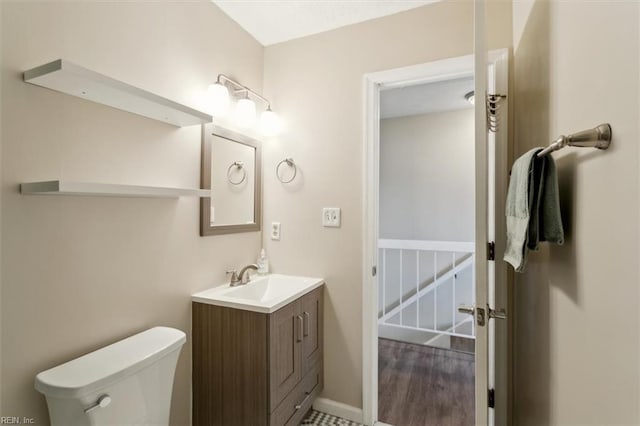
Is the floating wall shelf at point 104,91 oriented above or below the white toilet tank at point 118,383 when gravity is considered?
above

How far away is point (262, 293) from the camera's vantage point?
6.43ft

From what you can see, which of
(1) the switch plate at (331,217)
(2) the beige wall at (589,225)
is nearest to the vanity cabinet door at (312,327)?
(1) the switch plate at (331,217)

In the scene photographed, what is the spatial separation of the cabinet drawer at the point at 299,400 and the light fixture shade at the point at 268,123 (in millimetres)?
1546

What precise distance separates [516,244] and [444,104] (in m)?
2.60

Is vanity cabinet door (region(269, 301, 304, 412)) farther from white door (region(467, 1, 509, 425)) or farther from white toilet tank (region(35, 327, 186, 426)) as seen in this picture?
white door (region(467, 1, 509, 425))

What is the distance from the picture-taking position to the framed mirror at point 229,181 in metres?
1.70

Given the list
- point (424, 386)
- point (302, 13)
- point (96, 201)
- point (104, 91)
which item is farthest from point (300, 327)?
point (302, 13)

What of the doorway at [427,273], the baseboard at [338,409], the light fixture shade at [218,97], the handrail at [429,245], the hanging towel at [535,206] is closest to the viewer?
the hanging towel at [535,206]

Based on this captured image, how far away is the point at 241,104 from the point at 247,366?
1447mm

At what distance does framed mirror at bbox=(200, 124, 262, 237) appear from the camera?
67.0 inches

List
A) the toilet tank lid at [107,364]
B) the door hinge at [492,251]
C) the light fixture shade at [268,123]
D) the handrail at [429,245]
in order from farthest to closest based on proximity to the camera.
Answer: the handrail at [429,245] < the light fixture shade at [268,123] < the door hinge at [492,251] < the toilet tank lid at [107,364]

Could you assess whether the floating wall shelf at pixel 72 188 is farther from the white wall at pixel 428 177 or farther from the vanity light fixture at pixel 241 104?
the white wall at pixel 428 177

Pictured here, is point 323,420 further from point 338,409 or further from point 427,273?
point 427,273

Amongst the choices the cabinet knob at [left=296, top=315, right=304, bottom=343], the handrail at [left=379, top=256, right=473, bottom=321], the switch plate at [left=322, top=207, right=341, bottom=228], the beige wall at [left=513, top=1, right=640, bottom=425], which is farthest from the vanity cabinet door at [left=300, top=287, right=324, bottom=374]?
the handrail at [left=379, top=256, right=473, bottom=321]
